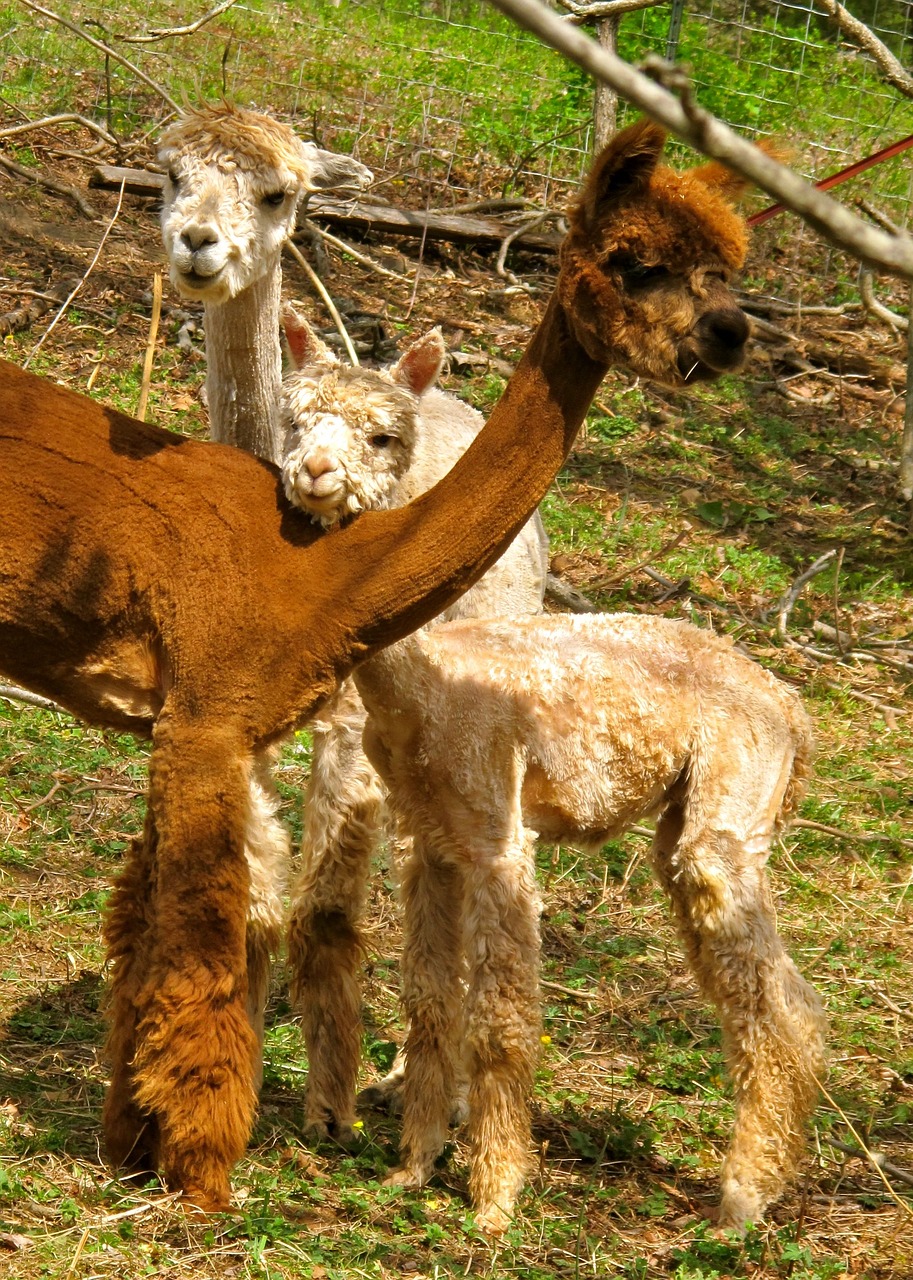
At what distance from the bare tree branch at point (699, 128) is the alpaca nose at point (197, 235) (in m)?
3.11

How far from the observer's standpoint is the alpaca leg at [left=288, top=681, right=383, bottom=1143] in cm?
484

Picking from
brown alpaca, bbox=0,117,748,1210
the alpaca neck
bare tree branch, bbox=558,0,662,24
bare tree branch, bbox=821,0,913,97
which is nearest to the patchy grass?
brown alpaca, bbox=0,117,748,1210

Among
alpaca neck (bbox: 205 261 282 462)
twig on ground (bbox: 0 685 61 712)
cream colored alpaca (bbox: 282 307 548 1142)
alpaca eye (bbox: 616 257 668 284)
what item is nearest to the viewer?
alpaca eye (bbox: 616 257 668 284)

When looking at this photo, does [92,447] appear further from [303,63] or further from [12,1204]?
[303,63]

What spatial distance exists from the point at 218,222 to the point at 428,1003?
2530 millimetres

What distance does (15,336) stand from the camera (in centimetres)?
1014

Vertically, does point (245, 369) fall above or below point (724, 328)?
below

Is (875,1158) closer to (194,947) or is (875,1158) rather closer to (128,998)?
(194,947)

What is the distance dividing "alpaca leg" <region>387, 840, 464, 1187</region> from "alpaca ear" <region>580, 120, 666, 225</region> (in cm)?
208

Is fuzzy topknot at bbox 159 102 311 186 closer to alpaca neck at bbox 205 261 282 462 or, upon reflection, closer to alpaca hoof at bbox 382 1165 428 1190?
alpaca neck at bbox 205 261 282 462

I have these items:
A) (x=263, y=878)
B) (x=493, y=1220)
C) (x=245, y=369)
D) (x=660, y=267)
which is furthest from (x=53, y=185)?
(x=493, y=1220)

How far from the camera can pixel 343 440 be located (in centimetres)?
410

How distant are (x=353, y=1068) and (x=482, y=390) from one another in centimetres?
654

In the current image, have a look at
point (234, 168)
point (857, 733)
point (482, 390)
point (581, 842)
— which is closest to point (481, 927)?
point (581, 842)
